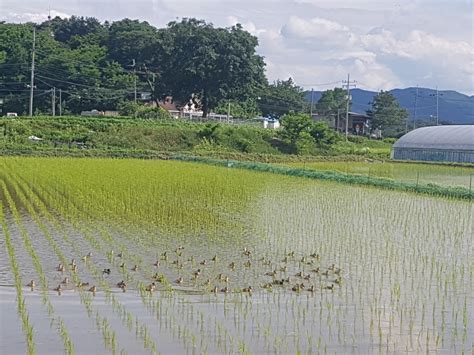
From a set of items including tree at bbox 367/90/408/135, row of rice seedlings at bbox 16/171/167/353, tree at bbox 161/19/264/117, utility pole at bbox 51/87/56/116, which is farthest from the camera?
tree at bbox 367/90/408/135

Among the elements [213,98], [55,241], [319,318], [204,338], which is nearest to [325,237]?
[55,241]

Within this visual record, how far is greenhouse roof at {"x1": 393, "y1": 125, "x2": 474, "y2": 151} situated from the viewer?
29.3m

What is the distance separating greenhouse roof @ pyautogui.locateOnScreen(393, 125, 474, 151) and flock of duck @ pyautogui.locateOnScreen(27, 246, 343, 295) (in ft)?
73.8

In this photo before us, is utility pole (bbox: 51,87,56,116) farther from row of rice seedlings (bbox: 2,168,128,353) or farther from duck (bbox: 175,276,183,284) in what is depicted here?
duck (bbox: 175,276,183,284)

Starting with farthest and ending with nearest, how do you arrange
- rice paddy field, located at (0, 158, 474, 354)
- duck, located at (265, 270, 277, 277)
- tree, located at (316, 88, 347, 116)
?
tree, located at (316, 88, 347, 116) → duck, located at (265, 270, 277, 277) → rice paddy field, located at (0, 158, 474, 354)

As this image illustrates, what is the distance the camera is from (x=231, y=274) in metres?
7.30

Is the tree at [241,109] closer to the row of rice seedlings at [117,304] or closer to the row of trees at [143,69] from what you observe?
the row of trees at [143,69]

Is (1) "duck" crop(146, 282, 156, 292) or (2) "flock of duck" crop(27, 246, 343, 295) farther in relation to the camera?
(2) "flock of duck" crop(27, 246, 343, 295)

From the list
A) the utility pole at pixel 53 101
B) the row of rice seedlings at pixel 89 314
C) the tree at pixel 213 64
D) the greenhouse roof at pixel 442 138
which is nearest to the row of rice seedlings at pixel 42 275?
the row of rice seedlings at pixel 89 314

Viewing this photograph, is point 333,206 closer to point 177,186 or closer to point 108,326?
point 177,186

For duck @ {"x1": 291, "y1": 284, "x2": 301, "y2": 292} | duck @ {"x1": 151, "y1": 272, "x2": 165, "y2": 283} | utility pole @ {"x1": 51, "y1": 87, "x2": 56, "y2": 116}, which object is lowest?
duck @ {"x1": 151, "y1": 272, "x2": 165, "y2": 283}

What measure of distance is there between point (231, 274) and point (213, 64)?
103 feet

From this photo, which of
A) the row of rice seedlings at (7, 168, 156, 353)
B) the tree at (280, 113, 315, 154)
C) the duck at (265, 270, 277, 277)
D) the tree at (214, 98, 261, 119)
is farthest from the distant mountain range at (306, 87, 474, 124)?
the row of rice seedlings at (7, 168, 156, 353)

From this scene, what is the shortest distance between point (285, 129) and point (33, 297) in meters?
27.5
